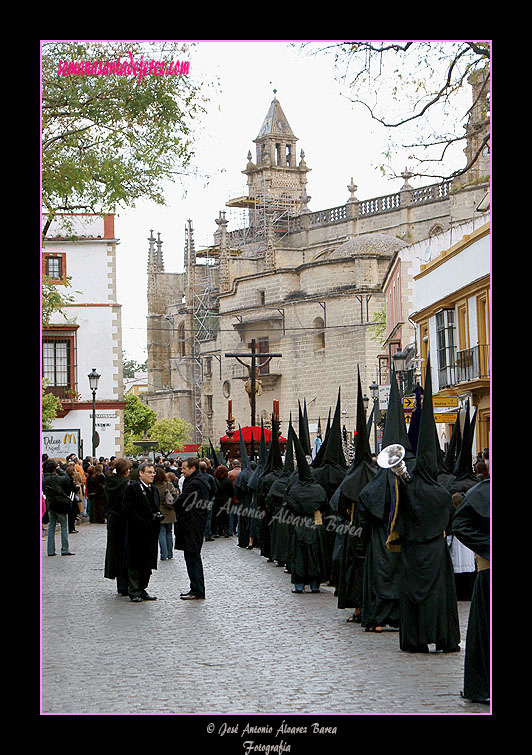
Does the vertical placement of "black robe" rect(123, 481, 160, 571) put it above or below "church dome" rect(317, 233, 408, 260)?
below

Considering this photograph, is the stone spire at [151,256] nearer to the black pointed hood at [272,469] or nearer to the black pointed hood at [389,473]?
the black pointed hood at [272,469]

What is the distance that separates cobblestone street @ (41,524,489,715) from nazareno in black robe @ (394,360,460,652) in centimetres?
24

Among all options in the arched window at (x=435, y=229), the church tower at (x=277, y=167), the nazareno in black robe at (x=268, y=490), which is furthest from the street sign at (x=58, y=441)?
the church tower at (x=277, y=167)

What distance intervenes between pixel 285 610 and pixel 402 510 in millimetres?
3609

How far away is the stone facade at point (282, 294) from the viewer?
70.7 m

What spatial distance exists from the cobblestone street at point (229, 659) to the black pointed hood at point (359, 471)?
1291mm

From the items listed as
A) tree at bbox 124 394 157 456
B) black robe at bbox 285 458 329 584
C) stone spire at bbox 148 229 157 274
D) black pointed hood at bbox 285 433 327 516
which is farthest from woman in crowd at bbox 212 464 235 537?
stone spire at bbox 148 229 157 274

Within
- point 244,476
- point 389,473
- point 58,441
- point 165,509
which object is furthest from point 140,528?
point 58,441

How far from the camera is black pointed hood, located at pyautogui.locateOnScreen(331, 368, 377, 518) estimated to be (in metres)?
12.3

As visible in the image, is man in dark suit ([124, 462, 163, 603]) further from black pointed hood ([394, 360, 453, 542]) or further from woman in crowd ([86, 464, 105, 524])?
woman in crowd ([86, 464, 105, 524])

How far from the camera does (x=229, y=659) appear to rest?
9.72m
